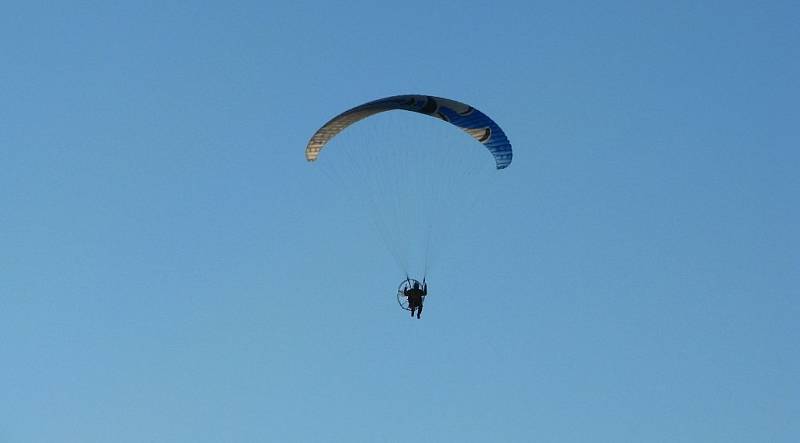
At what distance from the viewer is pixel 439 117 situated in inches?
2948

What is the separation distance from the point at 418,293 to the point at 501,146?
7.06m

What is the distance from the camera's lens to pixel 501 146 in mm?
75000

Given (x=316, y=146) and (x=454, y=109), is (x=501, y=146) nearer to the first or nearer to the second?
(x=454, y=109)

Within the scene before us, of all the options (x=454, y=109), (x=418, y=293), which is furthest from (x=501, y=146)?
(x=418, y=293)

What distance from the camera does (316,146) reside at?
73.6m

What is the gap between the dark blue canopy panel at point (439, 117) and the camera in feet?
239

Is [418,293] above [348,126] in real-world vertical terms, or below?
below

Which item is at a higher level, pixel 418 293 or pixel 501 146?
pixel 501 146

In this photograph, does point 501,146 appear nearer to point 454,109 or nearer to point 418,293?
point 454,109

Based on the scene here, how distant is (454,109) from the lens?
7438 cm

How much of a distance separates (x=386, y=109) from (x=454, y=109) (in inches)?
118

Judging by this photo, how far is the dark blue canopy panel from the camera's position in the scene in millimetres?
72812

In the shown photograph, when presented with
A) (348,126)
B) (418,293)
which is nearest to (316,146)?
(348,126)

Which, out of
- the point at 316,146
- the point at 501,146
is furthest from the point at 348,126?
the point at 501,146
